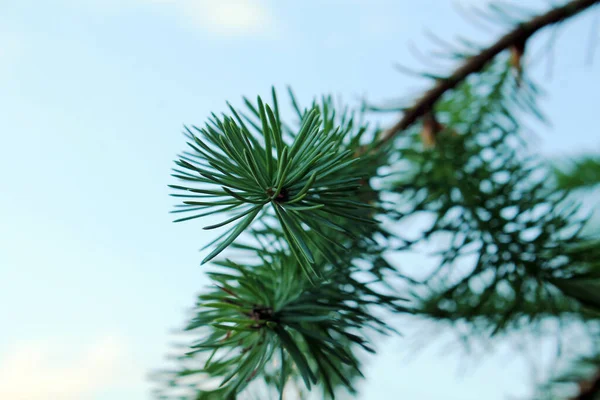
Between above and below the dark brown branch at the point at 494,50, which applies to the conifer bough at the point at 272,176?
below

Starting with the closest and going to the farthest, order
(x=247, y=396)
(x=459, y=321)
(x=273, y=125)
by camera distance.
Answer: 1. (x=273, y=125)
2. (x=247, y=396)
3. (x=459, y=321)

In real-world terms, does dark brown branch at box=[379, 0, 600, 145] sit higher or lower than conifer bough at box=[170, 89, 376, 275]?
higher

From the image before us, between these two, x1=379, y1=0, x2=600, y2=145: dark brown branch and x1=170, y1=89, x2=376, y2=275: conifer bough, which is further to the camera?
x1=379, y1=0, x2=600, y2=145: dark brown branch

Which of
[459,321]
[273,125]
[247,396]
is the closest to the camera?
[273,125]

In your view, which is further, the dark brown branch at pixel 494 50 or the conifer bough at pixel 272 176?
the dark brown branch at pixel 494 50

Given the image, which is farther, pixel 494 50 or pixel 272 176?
pixel 494 50

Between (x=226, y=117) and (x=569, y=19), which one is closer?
(x=226, y=117)

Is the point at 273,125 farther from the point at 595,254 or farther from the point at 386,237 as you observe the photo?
the point at 595,254

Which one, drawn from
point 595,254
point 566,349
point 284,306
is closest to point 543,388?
point 566,349
